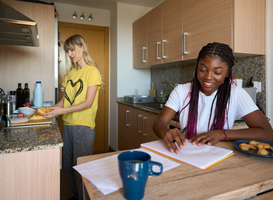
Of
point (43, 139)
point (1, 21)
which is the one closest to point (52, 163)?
point (43, 139)

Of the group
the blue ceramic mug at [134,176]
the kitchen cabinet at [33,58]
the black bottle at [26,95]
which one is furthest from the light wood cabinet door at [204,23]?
the black bottle at [26,95]

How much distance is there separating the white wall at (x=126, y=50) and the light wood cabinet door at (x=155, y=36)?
1.94 feet

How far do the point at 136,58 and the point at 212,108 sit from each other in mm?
2353

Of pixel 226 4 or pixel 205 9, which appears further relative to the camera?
pixel 205 9

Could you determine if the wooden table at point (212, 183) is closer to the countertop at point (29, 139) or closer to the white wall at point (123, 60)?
the countertop at point (29, 139)

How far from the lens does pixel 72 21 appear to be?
3516 mm

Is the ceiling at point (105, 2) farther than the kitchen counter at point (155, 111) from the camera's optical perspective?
Yes

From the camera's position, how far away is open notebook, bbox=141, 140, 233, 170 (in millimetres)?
688

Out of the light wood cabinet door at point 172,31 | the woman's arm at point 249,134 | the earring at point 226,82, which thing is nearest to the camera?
the woman's arm at point 249,134

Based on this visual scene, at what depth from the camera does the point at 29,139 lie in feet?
3.58

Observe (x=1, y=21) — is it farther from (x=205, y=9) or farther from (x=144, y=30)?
(x=144, y=30)

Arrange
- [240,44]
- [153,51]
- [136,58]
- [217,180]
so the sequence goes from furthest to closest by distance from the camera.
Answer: [136,58] → [153,51] → [240,44] → [217,180]

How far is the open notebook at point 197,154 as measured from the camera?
2.26ft

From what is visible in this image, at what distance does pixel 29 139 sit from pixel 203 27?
1.70 m
